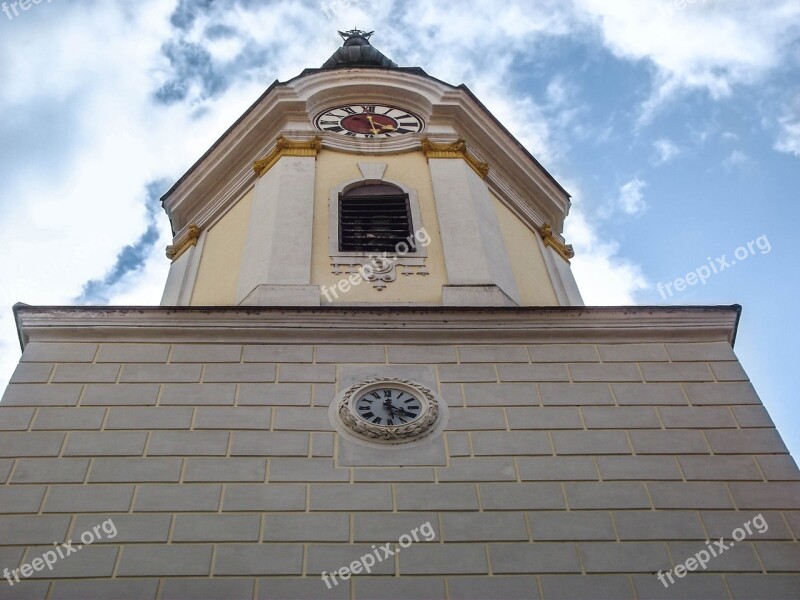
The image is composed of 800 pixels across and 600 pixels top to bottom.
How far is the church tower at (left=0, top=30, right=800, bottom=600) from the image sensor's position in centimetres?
820

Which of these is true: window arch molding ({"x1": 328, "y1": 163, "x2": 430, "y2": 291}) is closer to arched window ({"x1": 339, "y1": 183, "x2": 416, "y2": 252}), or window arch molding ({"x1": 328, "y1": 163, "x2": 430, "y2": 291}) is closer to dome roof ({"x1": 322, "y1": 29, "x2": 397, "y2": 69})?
arched window ({"x1": 339, "y1": 183, "x2": 416, "y2": 252})

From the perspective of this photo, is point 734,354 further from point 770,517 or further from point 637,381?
point 770,517

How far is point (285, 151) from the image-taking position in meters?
14.9

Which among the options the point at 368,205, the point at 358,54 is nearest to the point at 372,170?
the point at 368,205

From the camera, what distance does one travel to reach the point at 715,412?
1000 cm

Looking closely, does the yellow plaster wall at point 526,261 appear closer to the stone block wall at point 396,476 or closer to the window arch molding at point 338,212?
the window arch molding at point 338,212

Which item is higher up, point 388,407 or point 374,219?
point 374,219

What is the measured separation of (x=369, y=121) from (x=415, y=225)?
3.38 meters

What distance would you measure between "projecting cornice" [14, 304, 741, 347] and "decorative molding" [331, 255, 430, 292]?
3.98ft

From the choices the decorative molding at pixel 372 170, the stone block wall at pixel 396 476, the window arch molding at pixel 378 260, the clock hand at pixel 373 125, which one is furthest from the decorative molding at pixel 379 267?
the clock hand at pixel 373 125

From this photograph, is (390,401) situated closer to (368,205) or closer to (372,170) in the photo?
(368,205)

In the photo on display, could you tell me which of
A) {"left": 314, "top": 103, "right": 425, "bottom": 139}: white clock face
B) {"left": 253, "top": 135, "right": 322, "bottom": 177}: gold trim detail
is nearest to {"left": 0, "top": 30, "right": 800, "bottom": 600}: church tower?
{"left": 253, "top": 135, "right": 322, "bottom": 177}: gold trim detail

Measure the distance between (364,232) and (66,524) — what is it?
19.2 ft

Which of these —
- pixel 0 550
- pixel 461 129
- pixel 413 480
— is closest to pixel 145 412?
pixel 0 550
